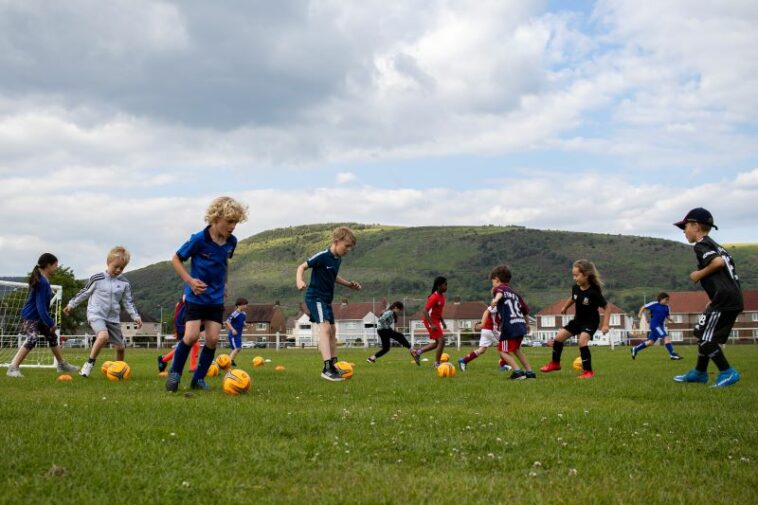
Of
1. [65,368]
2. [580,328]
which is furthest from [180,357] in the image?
[580,328]

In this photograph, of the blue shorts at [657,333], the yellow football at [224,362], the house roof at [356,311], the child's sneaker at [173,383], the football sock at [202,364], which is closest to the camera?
the child's sneaker at [173,383]

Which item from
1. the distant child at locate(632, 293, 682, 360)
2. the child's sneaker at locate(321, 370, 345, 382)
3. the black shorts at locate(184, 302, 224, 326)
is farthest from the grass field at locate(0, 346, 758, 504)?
the distant child at locate(632, 293, 682, 360)

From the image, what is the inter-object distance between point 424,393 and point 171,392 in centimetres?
325

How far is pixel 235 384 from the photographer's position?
903cm

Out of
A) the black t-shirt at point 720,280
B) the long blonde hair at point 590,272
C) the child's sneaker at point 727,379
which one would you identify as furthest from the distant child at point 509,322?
the black t-shirt at point 720,280

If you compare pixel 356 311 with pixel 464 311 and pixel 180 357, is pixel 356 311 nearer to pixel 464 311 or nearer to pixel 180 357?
pixel 464 311

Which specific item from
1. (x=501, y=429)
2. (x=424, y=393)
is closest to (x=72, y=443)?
(x=501, y=429)

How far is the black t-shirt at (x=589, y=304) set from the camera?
1281cm

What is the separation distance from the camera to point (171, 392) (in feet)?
29.9

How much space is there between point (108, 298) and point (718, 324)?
33.7 feet

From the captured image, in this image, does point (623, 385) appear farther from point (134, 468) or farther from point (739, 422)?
point (134, 468)

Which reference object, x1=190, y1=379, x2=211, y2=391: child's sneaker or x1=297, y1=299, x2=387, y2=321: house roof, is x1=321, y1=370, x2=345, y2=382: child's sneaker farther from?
x1=297, y1=299, x2=387, y2=321: house roof

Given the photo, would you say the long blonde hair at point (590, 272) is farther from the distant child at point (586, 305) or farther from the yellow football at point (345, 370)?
the yellow football at point (345, 370)

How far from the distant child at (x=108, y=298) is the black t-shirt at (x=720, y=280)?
31.1 feet
